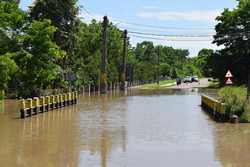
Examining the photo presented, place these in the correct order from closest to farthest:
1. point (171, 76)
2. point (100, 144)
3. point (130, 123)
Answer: point (100, 144) < point (130, 123) < point (171, 76)

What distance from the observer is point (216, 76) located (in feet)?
282

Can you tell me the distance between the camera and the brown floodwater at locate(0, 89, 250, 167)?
1642 cm

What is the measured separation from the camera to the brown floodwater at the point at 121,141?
53.9ft

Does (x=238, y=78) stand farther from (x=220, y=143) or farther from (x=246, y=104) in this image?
(x=220, y=143)

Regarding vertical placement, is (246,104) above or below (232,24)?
below

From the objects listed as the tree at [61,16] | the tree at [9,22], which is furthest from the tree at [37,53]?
the tree at [61,16]

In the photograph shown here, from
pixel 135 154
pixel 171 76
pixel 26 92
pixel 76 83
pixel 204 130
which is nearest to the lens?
pixel 135 154

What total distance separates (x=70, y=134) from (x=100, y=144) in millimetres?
3370

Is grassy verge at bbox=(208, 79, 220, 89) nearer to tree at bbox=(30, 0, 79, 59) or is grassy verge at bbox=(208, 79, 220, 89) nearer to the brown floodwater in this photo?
tree at bbox=(30, 0, 79, 59)

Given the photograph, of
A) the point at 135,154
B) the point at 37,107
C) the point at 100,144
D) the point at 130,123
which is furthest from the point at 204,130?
the point at 37,107

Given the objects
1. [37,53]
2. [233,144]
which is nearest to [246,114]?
[233,144]

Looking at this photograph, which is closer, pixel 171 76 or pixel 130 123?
pixel 130 123

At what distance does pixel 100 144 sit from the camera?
791 inches

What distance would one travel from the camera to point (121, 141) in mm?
20938
